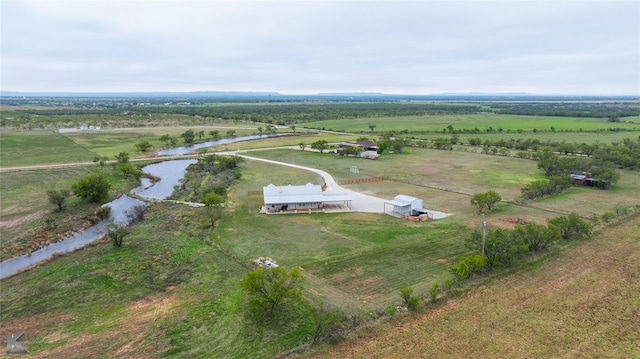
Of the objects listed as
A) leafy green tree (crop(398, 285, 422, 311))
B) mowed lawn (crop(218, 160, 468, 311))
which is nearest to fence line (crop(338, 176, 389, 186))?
mowed lawn (crop(218, 160, 468, 311))

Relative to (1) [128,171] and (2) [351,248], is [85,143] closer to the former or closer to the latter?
(1) [128,171]

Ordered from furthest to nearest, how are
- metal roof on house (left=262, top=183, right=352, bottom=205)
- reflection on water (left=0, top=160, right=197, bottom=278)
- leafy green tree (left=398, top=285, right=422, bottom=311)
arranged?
metal roof on house (left=262, top=183, right=352, bottom=205) → reflection on water (left=0, top=160, right=197, bottom=278) → leafy green tree (left=398, top=285, right=422, bottom=311)

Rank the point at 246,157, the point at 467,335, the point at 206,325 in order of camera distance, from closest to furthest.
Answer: the point at 467,335
the point at 206,325
the point at 246,157

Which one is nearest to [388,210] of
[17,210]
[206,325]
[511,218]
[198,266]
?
[511,218]

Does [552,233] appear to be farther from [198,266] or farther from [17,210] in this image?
[17,210]

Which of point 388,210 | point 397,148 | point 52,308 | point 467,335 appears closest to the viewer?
point 467,335

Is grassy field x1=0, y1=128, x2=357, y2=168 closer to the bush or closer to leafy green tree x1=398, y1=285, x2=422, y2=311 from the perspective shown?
leafy green tree x1=398, y1=285, x2=422, y2=311
